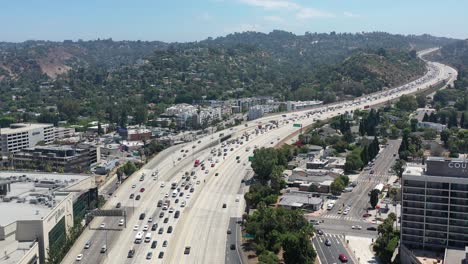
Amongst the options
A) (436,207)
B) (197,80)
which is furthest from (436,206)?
(197,80)

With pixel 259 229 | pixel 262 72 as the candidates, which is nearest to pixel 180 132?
pixel 259 229

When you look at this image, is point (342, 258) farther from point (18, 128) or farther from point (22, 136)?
point (18, 128)

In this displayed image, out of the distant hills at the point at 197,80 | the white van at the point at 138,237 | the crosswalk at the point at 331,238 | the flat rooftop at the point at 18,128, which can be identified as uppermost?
the distant hills at the point at 197,80

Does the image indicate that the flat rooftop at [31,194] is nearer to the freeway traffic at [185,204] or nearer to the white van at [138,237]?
the freeway traffic at [185,204]

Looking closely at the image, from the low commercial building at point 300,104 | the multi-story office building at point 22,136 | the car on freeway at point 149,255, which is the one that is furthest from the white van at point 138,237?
the low commercial building at point 300,104

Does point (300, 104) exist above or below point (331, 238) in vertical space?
above

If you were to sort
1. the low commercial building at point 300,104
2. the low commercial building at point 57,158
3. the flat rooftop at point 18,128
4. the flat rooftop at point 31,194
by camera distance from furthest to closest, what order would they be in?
the low commercial building at point 300,104, the flat rooftop at point 18,128, the low commercial building at point 57,158, the flat rooftop at point 31,194

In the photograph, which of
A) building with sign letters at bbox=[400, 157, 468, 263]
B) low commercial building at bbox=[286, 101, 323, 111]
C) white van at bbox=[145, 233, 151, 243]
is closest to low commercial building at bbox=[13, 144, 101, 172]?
white van at bbox=[145, 233, 151, 243]
